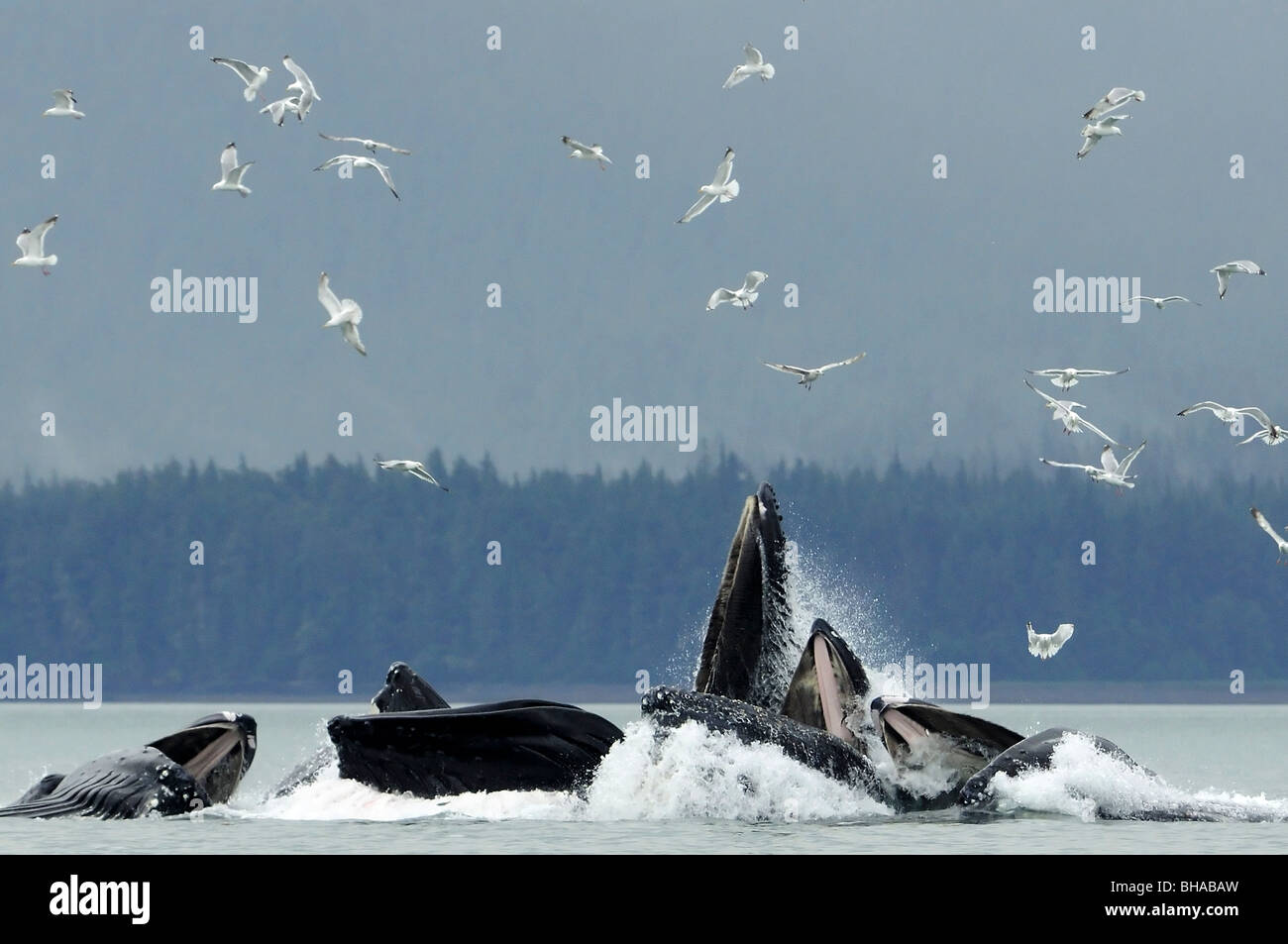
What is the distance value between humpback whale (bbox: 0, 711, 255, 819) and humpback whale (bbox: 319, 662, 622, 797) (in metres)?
2.14

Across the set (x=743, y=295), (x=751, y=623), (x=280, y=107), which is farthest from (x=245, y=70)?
(x=751, y=623)

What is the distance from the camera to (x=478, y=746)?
20.7 m

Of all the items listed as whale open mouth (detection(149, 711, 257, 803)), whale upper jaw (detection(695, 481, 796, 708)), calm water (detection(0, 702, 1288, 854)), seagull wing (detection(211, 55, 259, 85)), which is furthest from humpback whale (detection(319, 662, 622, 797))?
seagull wing (detection(211, 55, 259, 85))

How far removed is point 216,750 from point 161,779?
3.78ft

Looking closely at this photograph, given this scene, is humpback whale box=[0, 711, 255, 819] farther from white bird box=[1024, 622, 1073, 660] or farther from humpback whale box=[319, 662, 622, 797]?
white bird box=[1024, 622, 1073, 660]

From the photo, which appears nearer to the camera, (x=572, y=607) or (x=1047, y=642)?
(x=1047, y=642)

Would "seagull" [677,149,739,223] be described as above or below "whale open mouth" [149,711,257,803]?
above

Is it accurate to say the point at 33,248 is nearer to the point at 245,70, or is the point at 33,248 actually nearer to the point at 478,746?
the point at 245,70

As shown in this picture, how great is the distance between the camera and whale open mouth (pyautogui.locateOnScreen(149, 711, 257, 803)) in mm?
22609

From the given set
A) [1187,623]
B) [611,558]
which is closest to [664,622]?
[611,558]

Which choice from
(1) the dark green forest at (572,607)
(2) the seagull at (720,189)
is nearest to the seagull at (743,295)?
(2) the seagull at (720,189)

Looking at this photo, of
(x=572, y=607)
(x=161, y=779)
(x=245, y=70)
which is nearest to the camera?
(x=161, y=779)

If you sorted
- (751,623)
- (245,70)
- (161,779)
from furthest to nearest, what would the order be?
(245,70) → (751,623) → (161,779)

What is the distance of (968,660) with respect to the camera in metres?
176
